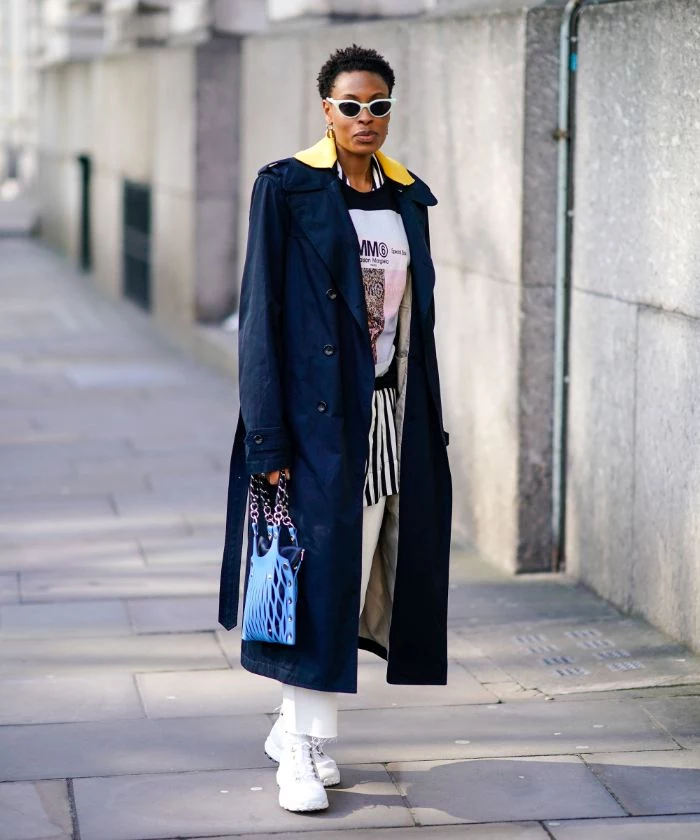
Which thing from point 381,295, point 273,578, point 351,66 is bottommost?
point 273,578

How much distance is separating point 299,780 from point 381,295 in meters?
1.24

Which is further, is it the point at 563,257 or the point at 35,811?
the point at 563,257

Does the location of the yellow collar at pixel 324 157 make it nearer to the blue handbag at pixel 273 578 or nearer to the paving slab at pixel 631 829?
the blue handbag at pixel 273 578

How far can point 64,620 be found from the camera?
20.6 ft

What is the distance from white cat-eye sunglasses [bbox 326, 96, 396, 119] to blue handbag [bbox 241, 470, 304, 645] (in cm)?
90

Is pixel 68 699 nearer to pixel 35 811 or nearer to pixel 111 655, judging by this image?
pixel 111 655

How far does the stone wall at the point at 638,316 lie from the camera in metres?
5.73

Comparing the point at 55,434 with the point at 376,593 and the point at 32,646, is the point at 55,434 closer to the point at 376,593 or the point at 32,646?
the point at 32,646

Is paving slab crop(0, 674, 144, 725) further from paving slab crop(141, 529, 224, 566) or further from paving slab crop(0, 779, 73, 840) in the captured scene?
paving slab crop(141, 529, 224, 566)

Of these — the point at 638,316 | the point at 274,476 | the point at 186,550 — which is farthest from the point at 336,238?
the point at 186,550

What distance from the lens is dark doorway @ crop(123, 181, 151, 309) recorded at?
16469mm

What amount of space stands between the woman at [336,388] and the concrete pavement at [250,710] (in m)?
0.29

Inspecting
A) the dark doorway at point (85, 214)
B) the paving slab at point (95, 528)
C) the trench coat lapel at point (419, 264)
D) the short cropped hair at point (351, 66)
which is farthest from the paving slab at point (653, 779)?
the dark doorway at point (85, 214)

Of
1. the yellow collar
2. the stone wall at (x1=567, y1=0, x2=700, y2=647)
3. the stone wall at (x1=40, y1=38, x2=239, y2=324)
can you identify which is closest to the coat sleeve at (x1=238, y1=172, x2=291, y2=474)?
the yellow collar
